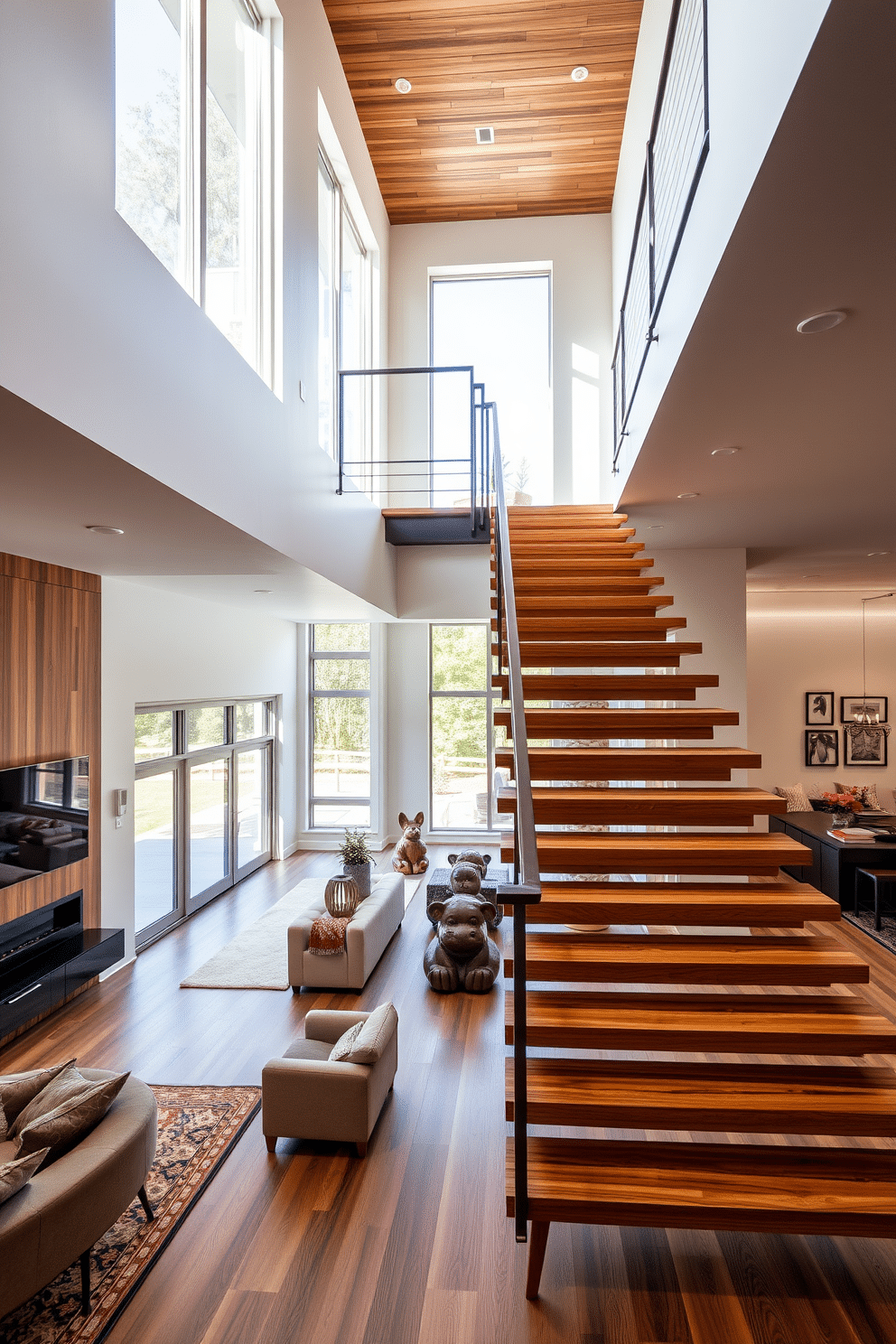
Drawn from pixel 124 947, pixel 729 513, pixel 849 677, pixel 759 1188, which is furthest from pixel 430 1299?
pixel 849 677

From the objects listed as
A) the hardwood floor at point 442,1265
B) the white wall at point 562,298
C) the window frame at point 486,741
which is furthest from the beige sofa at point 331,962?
the white wall at point 562,298

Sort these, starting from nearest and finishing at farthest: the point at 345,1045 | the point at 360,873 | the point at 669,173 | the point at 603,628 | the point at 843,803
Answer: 1. the point at 345,1045
2. the point at 669,173
3. the point at 603,628
4. the point at 360,873
5. the point at 843,803

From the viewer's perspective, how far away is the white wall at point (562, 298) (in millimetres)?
8992

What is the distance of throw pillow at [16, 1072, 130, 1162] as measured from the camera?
2.93m

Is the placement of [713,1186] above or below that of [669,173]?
below

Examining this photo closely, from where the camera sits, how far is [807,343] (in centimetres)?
275

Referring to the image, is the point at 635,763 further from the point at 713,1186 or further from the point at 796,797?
the point at 796,797

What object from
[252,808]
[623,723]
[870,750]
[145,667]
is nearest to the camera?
[623,723]

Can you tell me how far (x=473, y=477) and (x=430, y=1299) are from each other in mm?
5547

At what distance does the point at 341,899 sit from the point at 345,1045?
2099mm

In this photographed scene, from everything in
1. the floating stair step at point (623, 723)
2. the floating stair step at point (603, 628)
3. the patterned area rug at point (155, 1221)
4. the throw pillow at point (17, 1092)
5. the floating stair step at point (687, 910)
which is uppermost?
the floating stair step at point (603, 628)

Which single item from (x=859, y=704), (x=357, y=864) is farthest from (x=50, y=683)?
(x=859, y=704)

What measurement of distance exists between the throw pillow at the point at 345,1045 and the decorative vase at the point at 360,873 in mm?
2563

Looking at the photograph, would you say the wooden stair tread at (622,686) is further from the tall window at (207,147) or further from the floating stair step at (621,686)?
the tall window at (207,147)
